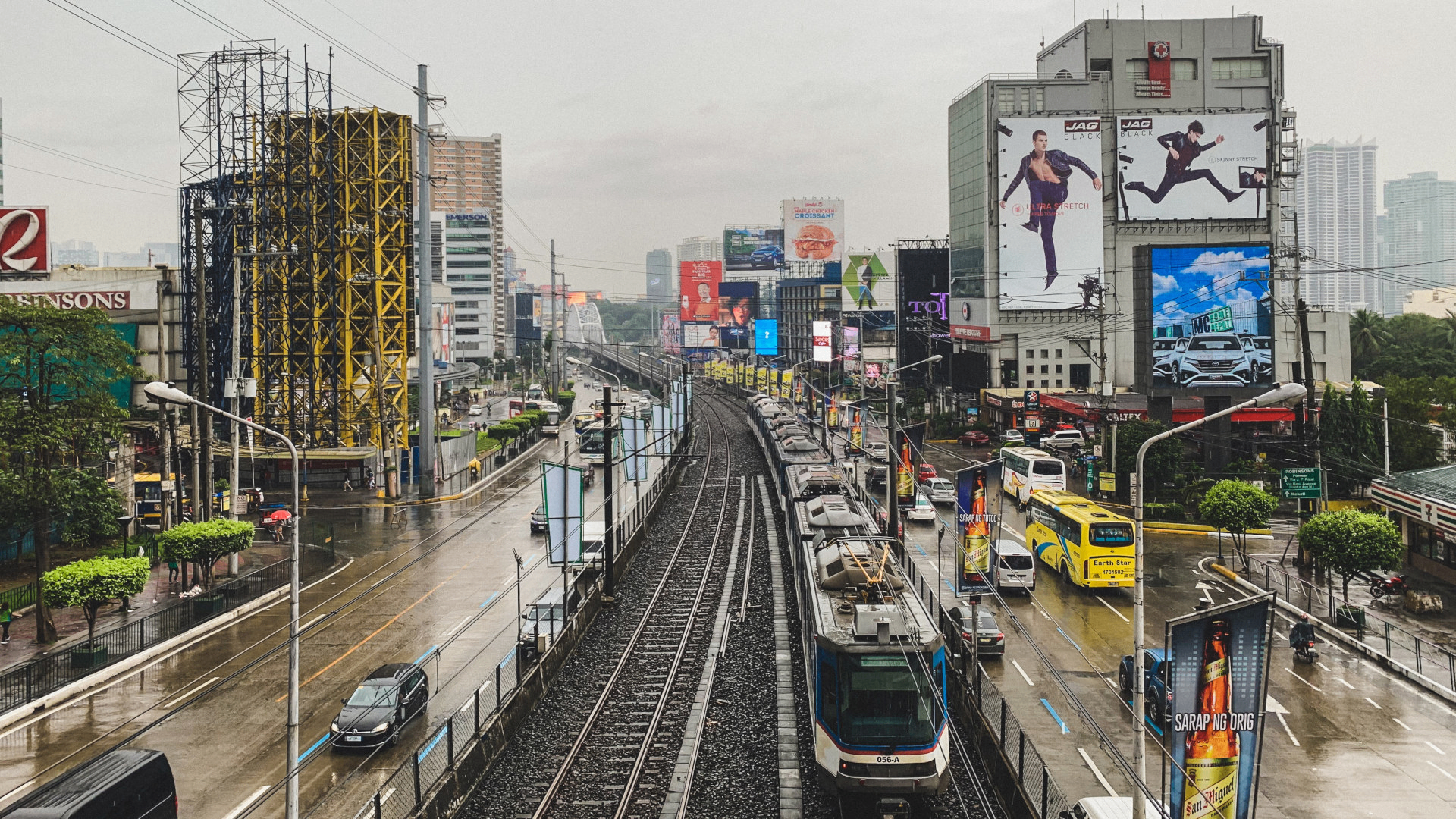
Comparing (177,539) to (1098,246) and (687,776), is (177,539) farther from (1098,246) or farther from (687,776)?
(1098,246)

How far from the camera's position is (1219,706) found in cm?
1286

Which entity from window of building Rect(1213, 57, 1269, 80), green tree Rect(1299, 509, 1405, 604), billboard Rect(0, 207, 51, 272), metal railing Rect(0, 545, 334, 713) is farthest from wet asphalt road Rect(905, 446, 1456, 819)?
window of building Rect(1213, 57, 1269, 80)

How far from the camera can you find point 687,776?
1727 centimetres

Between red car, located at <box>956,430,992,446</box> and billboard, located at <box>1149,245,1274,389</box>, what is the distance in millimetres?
19037

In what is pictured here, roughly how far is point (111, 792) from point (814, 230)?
143372 mm

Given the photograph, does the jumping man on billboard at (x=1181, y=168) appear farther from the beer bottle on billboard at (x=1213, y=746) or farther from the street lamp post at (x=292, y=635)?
the street lamp post at (x=292, y=635)

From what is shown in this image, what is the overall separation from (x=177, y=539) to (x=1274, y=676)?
28.4 meters

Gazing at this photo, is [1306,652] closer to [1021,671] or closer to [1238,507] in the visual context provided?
[1021,671]

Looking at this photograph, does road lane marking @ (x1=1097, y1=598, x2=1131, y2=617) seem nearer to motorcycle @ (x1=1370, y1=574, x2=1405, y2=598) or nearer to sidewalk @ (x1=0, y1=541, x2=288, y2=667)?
motorcycle @ (x1=1370, y1=574, x2=1405, y2=598)

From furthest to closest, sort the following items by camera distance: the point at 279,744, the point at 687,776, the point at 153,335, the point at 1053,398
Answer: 1. the point at 1053,398
2. the point at 153,335
3. the point at 279,744
4. the point at 687,776

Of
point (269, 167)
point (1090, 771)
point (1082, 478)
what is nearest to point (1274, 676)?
point (1090, 771)

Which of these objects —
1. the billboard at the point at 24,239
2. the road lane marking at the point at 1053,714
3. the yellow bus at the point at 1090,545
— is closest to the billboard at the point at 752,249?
the billboard at the point at 24,239

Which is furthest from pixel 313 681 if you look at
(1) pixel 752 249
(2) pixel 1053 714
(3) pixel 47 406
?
(1) pixel 752 249

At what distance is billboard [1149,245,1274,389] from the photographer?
53.4 m
